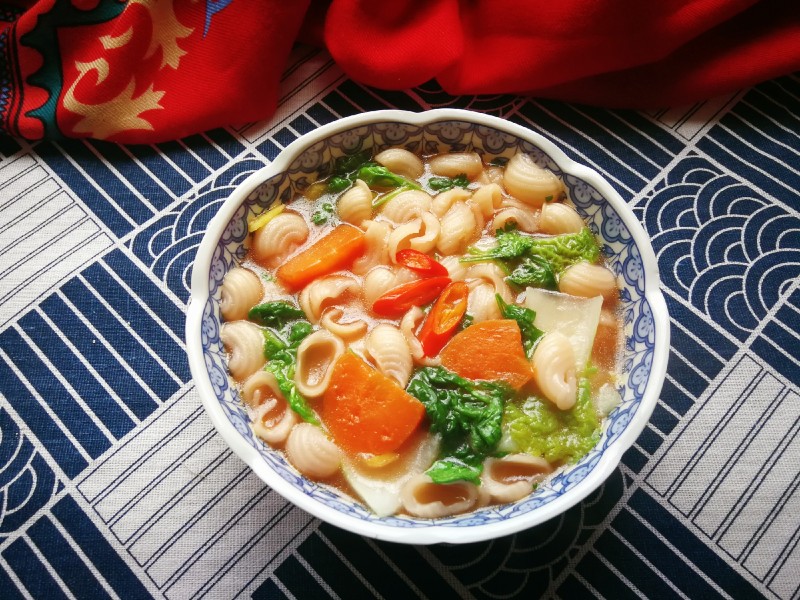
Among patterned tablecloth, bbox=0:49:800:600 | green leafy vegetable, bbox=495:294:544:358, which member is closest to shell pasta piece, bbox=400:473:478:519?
patterned tablecloth, bbox=0:49:800:600

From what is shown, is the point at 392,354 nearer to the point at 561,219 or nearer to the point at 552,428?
the point at 552,428

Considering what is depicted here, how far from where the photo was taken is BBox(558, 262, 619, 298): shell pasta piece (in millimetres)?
1818

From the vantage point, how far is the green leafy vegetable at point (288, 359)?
170 cm

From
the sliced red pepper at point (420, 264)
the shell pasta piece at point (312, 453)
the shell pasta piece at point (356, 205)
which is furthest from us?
the shell pasta piece at point (356, 205)

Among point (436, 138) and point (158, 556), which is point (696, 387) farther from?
point (158, 556)

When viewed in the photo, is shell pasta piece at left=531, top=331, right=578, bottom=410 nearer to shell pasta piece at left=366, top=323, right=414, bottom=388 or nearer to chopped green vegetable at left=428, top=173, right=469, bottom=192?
shell pasta piece at left=366, top=323, right=414, bottom=388

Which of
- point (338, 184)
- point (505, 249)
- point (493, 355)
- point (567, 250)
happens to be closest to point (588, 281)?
point (567, 250)

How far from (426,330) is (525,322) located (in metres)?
0.27

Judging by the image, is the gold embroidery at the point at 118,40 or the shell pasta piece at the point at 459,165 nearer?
the shell pasta piece at the point at 459,165

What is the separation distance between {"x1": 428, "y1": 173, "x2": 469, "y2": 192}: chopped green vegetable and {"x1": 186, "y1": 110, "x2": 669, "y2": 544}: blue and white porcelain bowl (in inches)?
3.8

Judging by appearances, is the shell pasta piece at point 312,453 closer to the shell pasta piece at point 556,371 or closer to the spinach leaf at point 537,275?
the shell pasta piece at point 556,371

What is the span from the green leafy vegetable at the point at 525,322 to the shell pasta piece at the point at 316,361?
0.45 m

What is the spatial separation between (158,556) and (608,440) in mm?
1214

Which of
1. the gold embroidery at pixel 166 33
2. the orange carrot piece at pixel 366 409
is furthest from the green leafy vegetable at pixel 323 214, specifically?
the gold embroidery at pixel 166 33
